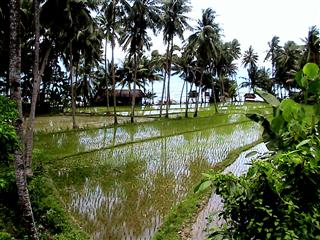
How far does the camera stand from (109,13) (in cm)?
2306

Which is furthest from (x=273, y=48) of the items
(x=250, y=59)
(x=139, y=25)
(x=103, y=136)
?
(x=103, y=136)

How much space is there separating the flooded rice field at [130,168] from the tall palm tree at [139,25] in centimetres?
662

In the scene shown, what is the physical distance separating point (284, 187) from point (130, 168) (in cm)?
1077

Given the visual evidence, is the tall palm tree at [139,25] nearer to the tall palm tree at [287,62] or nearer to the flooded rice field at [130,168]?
the flooded rice field at [130,168]

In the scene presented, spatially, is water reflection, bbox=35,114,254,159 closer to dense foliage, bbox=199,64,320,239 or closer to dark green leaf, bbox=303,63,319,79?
dense foliage, bbox=199,64,320,239

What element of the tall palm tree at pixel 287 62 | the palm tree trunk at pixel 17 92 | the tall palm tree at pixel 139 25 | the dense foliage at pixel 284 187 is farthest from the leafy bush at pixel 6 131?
the tall palm tree at pixel 287 62

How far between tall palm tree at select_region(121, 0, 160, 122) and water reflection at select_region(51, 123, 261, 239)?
28.7 feet

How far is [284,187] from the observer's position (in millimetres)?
1993

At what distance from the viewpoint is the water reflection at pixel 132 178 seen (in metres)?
7.87

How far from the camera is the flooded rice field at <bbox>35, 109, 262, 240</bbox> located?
806cm

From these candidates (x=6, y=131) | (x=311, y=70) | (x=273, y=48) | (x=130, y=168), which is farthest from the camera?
(x=273, y=48)

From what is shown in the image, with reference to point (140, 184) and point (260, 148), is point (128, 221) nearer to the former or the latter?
point (140, 184)

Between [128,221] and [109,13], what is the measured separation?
58.8 feet

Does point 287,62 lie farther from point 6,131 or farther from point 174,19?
point 6,131
